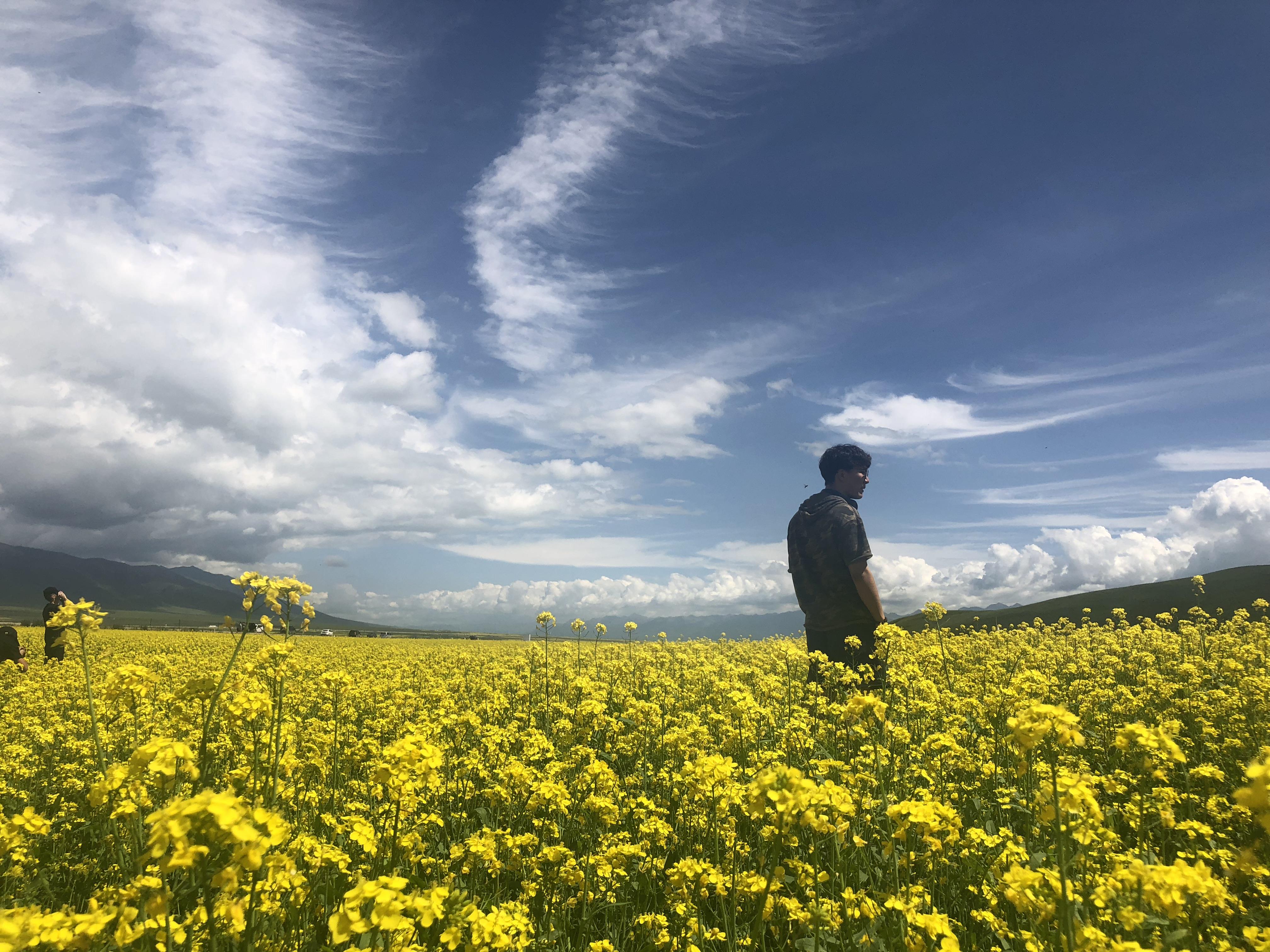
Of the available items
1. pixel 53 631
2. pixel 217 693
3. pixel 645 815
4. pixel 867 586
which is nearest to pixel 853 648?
pixel 867 586

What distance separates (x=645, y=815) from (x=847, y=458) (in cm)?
567

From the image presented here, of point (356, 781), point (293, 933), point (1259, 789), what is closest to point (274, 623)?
point (293, 933)

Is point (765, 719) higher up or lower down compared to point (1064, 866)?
lower down

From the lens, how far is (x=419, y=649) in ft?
97.3

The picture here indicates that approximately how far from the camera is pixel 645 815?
5137 millimetres

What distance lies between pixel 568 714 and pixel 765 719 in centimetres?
271

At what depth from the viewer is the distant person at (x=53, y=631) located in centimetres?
1380

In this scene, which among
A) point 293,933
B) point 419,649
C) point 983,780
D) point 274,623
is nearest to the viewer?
point 293,933

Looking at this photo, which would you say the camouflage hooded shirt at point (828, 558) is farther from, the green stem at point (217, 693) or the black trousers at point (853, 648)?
the green stem at point (217, 693)

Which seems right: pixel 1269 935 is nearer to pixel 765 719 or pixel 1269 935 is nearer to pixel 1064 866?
pixel 1064 866

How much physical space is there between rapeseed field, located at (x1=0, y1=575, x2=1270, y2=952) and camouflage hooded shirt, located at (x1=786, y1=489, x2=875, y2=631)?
713mm

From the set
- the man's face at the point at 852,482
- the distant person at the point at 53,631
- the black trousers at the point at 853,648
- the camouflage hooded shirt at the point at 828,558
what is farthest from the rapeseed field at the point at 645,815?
the distant person at the point at 53,631

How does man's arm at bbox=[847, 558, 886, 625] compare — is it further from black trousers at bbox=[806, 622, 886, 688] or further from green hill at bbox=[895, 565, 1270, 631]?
green hill at bbox=[895, 565, 1270, 631]

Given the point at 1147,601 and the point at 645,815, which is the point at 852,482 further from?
the point at 1147,601
